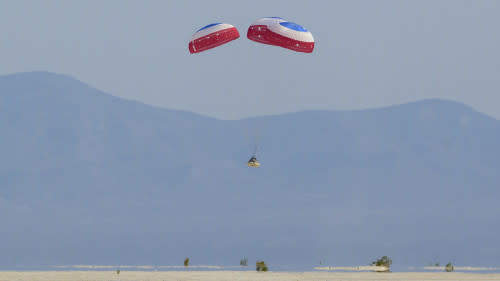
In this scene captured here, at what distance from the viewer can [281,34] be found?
45.8m

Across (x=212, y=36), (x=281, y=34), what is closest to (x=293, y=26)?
(x=281, y=34)

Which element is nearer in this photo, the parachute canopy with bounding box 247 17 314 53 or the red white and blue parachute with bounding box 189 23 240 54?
the parachute canopy with bounding box 247 17 314 53

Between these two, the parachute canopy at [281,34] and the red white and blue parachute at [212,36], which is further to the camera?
the red white and blue parachute at [212,36]

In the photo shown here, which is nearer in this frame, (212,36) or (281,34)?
(281,34)

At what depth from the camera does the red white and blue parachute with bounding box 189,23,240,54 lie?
4672 centimetres

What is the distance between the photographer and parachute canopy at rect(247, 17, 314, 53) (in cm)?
4584

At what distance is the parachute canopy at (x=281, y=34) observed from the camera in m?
45.8

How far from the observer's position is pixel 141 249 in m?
195

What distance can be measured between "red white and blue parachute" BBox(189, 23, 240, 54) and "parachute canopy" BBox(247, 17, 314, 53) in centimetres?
96

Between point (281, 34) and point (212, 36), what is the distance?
352cm

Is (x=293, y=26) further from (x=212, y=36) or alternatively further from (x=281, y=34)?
(x=212, y=36)

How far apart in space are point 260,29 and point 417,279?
1552 cm

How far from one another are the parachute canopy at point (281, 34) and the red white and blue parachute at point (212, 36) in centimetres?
96

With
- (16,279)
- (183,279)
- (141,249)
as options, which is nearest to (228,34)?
(183,279)
